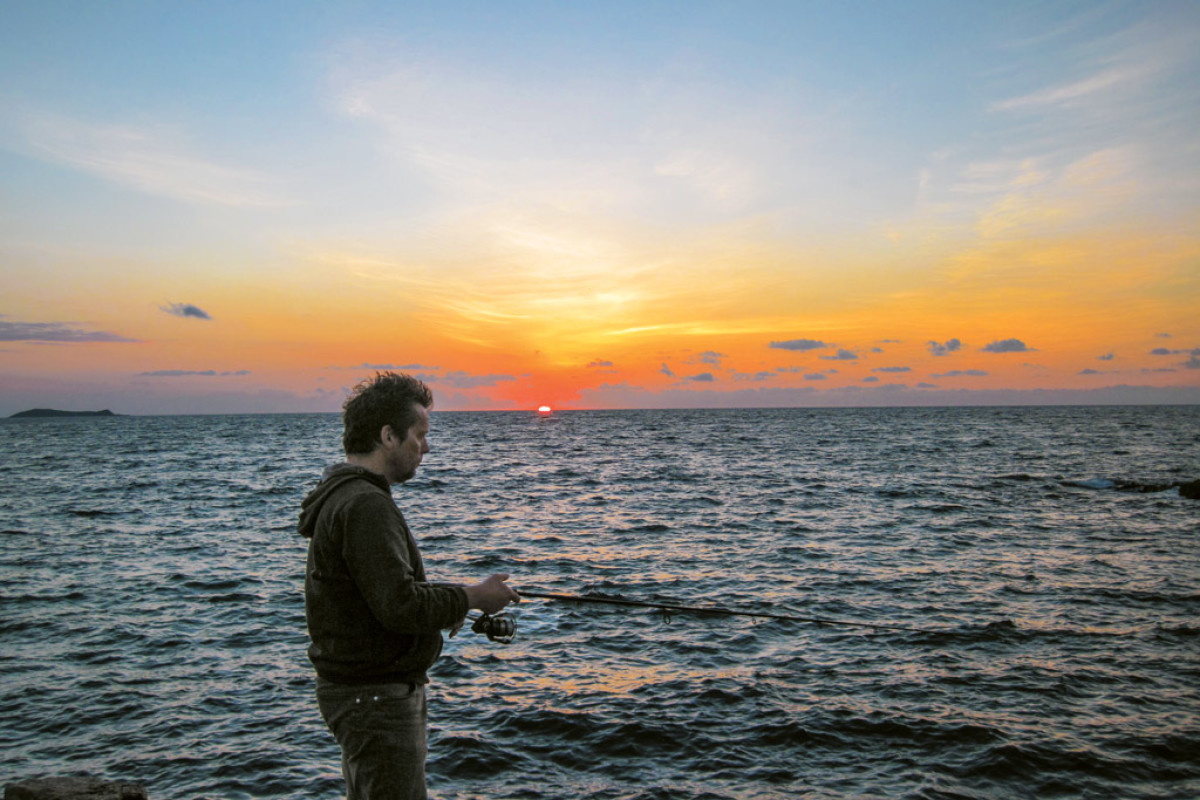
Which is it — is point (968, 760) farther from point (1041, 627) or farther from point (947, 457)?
point (947, 457)

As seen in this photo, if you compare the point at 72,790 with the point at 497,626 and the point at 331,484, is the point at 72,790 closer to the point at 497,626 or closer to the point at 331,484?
the point at 497,626

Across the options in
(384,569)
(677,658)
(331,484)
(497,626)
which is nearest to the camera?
(384,569)

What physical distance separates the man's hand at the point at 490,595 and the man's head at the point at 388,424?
65 centimetres

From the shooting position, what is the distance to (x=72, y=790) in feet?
19.0

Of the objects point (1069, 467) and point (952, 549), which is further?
point (1069, 467)

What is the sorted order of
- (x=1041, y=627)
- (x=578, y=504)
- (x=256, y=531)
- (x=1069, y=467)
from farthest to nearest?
(x=1069, y=467) → (x=578, y=504) → (x=256, y=531) → (x=1041, y=627)

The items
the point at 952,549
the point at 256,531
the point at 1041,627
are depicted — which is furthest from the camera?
the point at 256,531

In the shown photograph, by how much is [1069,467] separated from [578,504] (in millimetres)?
29018

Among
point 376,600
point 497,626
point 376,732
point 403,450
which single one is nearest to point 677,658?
point 497,626

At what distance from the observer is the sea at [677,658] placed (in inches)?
323

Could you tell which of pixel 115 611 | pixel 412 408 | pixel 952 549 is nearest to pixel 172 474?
pixel 115 611

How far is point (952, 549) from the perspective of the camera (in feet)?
64.7

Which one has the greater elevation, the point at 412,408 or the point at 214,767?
the point at 412,408

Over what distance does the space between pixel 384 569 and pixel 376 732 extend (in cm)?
88
